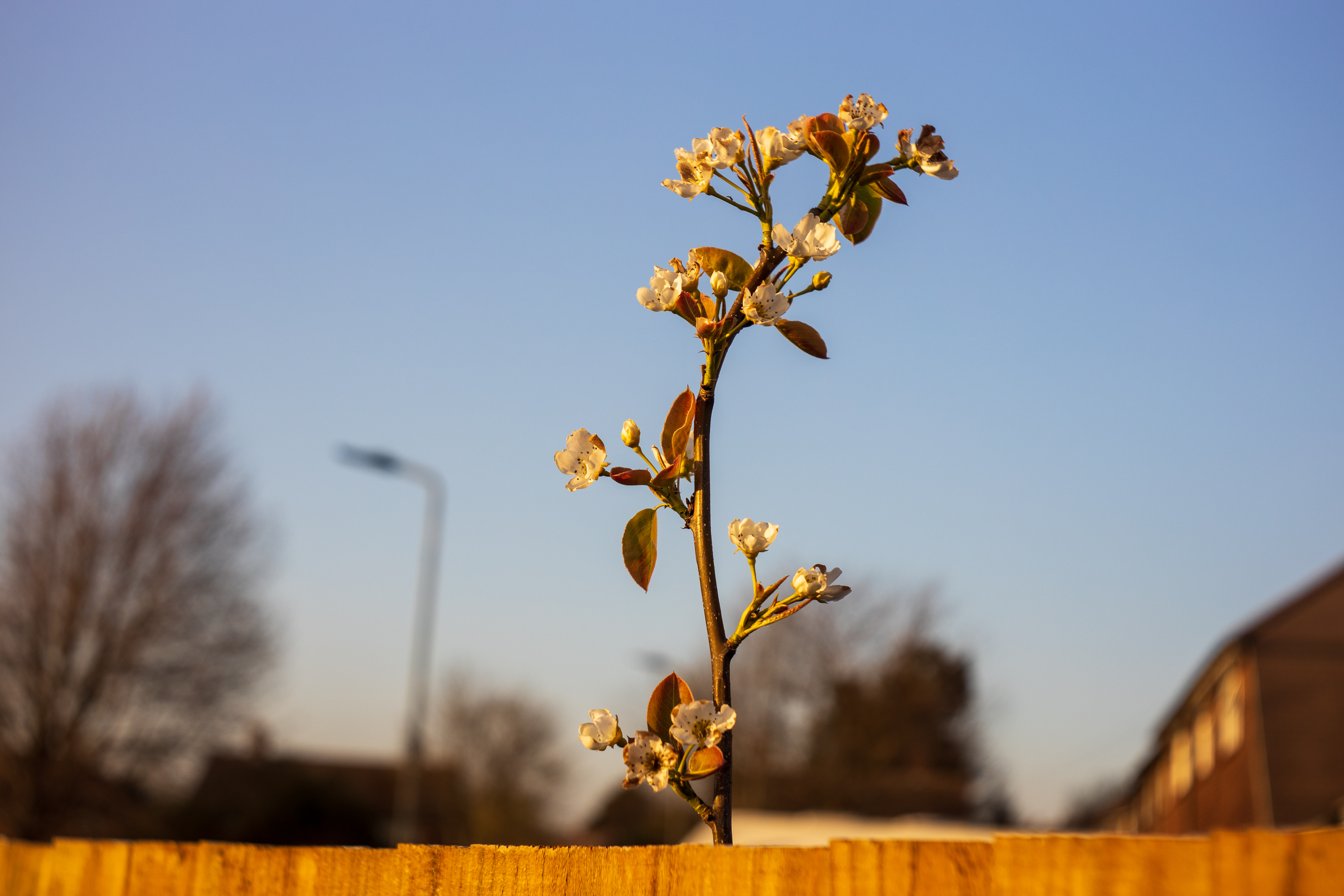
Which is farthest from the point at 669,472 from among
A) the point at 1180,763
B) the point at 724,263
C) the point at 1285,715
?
the point at 1180,763

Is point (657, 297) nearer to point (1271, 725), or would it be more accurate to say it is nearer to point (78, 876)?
point (78, 876)

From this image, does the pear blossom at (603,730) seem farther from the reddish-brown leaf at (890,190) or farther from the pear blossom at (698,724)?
the reddish-brown leaf at (890,190)

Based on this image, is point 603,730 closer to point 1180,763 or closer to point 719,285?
point 719,285

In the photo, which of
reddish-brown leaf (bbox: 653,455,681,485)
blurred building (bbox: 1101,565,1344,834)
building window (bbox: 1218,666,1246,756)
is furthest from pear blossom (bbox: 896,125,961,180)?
building window (bbox: 1218,666,1246,756)

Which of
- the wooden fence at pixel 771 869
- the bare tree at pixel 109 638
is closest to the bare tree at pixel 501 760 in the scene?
the bare tree at pixel 109 638

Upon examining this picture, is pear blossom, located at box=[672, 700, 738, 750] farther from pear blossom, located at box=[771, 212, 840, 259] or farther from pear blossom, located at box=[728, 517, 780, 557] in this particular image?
pear blossom, located at box=[771, 212, 840, 259]
